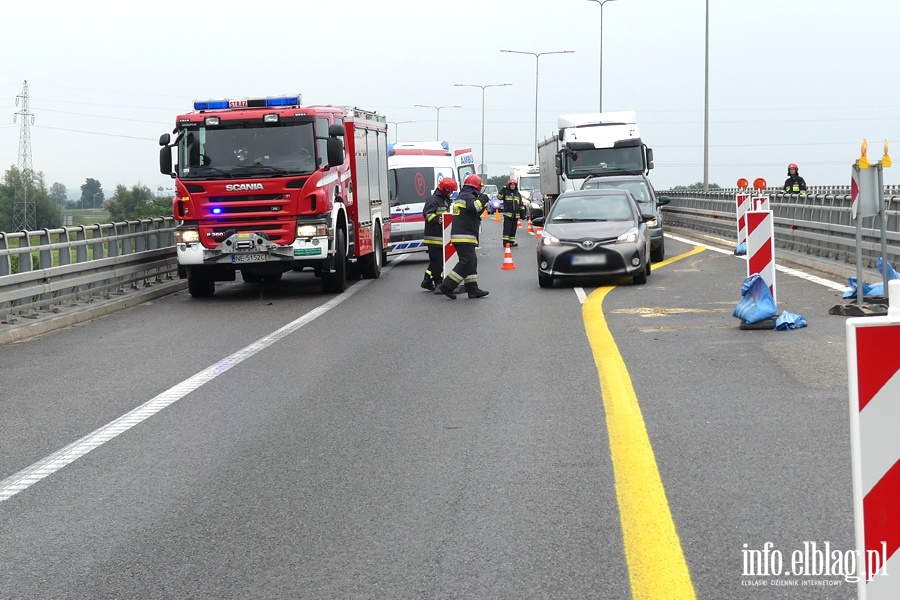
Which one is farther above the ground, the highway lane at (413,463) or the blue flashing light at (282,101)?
the blue flashing light at (282,101)

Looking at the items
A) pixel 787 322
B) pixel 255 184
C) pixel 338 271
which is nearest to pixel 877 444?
pixel 787 322

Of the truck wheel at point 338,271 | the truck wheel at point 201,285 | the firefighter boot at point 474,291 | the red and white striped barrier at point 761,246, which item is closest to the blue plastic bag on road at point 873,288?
the red and white striped barrier at point 761,246

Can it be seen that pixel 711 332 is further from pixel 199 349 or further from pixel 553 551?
pixel 553 551

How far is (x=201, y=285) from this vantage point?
1992 cm

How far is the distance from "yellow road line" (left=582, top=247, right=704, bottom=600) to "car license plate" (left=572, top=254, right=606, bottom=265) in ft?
29.7

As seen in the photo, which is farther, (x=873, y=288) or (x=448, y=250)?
(x=448, y=250)

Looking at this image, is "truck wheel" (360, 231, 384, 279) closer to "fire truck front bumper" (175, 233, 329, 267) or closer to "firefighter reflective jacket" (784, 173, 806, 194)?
"fire truck front bumper" (175, 233, 329, 267)

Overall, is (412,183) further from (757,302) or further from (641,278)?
(757,302)

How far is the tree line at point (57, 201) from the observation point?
71.9 metres

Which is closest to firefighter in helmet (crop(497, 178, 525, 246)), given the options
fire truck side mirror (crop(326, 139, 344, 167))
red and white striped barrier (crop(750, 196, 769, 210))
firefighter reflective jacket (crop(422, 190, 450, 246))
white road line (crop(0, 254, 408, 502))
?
red and white striped barrier (crop(750, 196, 769, 210))

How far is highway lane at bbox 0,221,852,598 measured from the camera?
5.01m

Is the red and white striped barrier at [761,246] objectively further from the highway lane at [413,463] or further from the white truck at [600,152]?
the white truck at [600,152]

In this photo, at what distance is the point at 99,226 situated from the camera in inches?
742

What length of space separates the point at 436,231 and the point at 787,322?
26.4 feet
